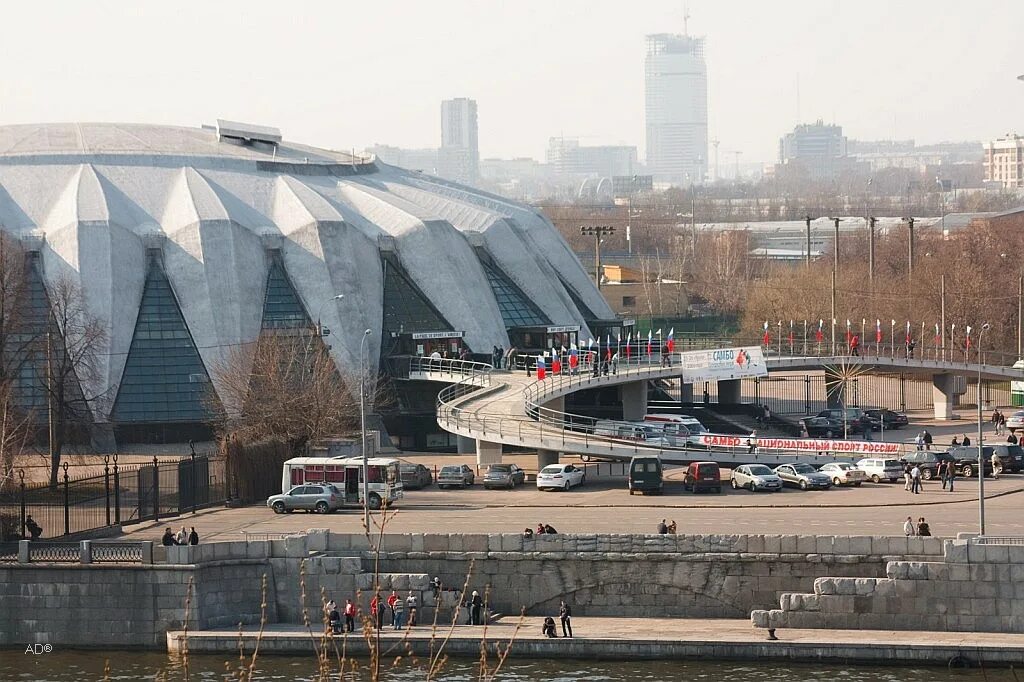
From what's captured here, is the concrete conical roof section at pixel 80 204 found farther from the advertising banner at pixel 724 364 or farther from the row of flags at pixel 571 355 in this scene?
the advertising banner at pixel 724 364

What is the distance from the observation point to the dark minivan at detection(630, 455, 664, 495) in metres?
61.2

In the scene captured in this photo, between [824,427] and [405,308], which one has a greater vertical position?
[405,308]

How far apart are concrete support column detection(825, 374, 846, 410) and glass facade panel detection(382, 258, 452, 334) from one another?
61.8 ft

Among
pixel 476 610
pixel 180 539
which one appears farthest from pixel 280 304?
pixel 476 610

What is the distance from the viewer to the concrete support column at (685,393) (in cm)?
9694

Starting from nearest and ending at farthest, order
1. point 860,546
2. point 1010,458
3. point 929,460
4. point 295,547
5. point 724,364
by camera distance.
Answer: point 860,546 → point 295,547 → point 929,460 → point 1010,458 → point 724,364

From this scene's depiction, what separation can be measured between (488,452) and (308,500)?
13.1 m

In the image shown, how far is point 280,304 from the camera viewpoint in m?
83.7

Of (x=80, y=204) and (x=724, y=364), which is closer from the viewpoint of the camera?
(x=724, y=364)

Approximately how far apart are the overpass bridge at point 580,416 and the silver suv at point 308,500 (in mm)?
10181

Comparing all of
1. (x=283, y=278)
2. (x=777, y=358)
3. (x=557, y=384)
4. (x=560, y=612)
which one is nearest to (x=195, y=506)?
(x=560, y=612)

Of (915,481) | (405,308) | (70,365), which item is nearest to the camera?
(915,481)

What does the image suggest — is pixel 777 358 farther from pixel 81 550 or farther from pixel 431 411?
pixel 81 550

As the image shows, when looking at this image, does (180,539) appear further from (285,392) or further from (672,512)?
(285,392)
